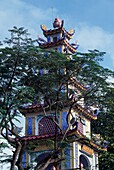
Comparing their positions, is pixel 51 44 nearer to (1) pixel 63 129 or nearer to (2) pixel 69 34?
(2) pixel 69 34

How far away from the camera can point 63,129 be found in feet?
87.5

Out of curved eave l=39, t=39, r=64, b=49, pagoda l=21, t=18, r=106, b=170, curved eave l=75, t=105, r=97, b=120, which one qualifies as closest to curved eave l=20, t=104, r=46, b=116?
pagoda l=21, t=18, r=106, b=170

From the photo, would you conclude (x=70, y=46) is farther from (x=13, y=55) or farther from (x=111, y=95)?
(x=13, y=55)

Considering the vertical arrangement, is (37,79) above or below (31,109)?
below

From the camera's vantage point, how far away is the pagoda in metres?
25.5

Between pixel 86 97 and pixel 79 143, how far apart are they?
7.02 metres

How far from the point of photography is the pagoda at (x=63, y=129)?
83.5 feet

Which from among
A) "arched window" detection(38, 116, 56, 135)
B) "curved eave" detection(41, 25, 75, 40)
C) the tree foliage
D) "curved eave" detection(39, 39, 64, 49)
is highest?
"curved eave" detection(41, 25, 75, 40)

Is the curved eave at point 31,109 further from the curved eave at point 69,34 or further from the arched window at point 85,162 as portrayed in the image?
the curved eave at point 69,34

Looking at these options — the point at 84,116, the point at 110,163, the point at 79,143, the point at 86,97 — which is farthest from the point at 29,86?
the point at 110,163

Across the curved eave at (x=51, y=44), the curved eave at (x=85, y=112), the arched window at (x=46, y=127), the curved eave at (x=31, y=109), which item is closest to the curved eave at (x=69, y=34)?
the curved eave at (x=51, y=44)

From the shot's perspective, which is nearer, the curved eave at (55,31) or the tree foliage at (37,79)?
the tree foliage at (37,79)

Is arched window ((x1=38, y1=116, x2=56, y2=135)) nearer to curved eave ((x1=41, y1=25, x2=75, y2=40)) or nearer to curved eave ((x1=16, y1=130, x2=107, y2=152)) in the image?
curved eave ((x1=16, y1=130, x2=107, y2=152))

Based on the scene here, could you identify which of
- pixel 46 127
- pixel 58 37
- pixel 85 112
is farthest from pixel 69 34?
pixel 46 127
